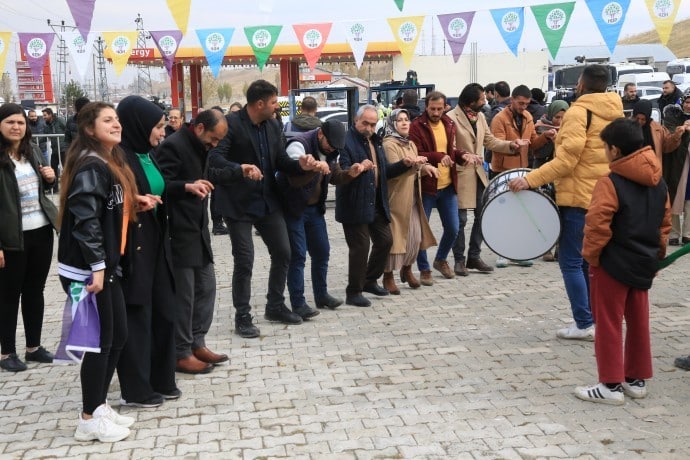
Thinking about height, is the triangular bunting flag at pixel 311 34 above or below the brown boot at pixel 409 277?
above

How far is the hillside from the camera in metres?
97.4

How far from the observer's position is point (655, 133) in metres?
9.80

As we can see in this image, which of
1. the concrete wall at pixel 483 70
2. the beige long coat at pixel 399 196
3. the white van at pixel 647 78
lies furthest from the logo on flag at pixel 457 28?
the concrete wall at pixel 483 70

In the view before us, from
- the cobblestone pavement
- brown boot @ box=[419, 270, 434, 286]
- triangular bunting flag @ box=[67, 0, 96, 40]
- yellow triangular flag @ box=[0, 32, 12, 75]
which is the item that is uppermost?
triangular bunting flag @ box=[67, 0, 96, 40]

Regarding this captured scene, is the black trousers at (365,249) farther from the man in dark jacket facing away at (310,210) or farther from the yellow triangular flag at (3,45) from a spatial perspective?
the yellow triangular flag at (3,45)

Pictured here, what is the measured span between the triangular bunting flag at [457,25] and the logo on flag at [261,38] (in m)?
3.55

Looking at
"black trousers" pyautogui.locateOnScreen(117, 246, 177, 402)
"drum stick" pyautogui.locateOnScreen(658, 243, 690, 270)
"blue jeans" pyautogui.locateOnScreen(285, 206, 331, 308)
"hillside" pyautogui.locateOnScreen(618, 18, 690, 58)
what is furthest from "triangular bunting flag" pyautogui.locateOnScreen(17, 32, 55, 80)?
"hillside" pyautogui.locateOnScreen(618, 18, 690, 58)

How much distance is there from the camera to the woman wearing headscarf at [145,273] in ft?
15.4

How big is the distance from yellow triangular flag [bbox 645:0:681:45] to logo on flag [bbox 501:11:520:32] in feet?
8.60

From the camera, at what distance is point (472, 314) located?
7.22m

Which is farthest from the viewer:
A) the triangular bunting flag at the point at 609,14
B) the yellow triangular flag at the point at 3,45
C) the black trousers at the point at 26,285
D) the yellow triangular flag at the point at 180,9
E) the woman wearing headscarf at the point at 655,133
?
the yellow triangular flag at the point at 3,45

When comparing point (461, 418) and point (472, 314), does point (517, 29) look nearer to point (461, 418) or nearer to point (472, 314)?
point (472, 314)

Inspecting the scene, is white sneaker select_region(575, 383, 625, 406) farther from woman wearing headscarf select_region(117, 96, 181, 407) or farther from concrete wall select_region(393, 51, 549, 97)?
concrete wall select_region(393, 51, 549, 97)

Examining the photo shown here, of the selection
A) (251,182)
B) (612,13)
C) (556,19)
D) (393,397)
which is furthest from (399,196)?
(556,19)
